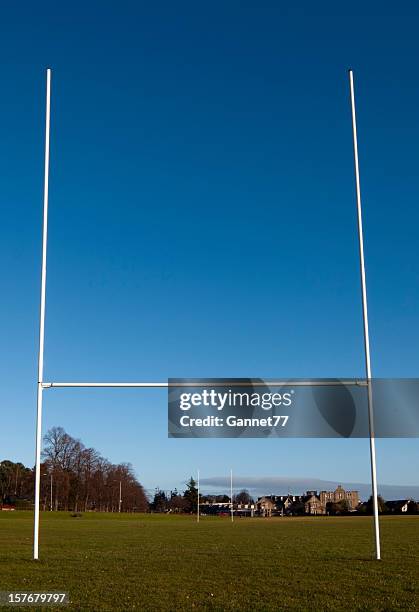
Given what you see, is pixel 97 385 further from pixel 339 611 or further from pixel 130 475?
pixel 130 475

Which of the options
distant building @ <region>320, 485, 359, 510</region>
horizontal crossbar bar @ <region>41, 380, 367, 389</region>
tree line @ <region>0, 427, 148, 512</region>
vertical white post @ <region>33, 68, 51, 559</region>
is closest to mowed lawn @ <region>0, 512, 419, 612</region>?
vertical white post @ <region>33, 68, 51, 559</region>

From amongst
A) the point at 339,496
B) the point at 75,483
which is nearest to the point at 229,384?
the point at 75,483

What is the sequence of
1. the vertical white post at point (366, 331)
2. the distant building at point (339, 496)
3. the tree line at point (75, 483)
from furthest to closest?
the distant building at point (339, 496)
the tree line at point (75, 483)
the vertical white post at point (366, 331)

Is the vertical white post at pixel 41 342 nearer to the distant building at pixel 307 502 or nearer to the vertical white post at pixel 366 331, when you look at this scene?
the vertical white post at pixel 366 331

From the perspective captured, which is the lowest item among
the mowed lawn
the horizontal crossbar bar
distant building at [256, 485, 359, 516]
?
distant building at [256, 485, 359, 516]

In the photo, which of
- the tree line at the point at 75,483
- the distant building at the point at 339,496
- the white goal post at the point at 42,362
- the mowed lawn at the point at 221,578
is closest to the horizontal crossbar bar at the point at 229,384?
the white goal post at the point at 42,362

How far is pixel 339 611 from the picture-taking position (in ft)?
26.3

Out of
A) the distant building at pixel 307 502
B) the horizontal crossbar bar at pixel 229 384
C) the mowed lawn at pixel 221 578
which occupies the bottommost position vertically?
the distant building at pixel 307 502

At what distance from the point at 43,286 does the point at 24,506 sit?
7707 cm

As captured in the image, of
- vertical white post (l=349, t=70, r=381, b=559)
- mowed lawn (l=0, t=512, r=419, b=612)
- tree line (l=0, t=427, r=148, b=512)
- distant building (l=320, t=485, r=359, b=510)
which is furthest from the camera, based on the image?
distant building (l=320, t=485, r=359, b=510)

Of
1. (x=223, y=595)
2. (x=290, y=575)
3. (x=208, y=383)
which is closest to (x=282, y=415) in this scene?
(x=208, y=383)

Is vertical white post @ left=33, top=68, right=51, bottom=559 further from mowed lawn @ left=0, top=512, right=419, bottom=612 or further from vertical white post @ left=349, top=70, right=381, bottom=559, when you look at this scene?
vertical white post @ left=349, top=70, right=381, bottom=559

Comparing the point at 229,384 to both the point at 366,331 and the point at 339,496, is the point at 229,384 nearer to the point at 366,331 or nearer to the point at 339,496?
the point at 366,331

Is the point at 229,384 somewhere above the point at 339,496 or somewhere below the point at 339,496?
above
